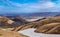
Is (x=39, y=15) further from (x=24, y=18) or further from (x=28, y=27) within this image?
(x=28, y=27)

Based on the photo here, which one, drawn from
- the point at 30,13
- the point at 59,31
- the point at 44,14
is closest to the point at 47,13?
the point at 44,14

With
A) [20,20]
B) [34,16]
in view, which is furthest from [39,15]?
[20,20]

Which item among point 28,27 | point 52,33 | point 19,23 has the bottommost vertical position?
point 52,33

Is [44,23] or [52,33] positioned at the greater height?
[44,23]

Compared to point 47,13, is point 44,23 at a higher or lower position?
lower

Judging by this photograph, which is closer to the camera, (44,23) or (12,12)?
(44,23)

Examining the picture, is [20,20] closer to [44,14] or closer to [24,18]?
[24,18]

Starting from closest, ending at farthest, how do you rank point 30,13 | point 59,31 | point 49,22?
point 59,31 → point 49,22 → point 30,13

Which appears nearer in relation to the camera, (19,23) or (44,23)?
(44,23)

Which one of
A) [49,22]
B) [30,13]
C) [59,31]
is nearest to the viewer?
[59,31]

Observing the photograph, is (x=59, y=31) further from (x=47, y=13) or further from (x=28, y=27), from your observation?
(x=47, y=13)
